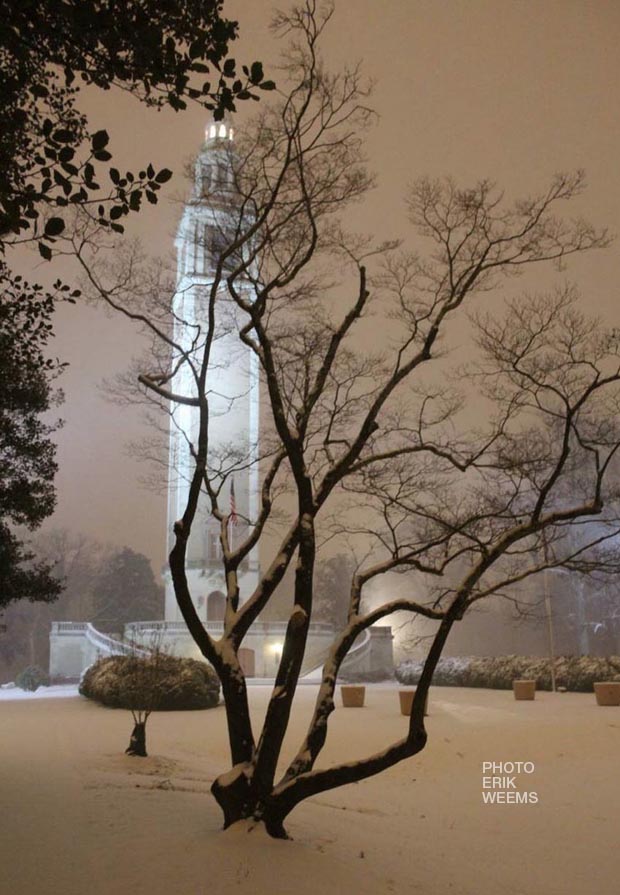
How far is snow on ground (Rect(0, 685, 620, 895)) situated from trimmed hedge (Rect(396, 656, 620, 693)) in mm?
6323

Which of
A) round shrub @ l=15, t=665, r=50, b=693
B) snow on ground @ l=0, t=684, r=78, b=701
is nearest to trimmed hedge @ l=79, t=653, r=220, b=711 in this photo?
snow on ground @ l=0, t=684, r=78, b=701

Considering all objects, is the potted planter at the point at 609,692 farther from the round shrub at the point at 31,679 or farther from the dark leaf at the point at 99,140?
the round shrub at the point at 31,679

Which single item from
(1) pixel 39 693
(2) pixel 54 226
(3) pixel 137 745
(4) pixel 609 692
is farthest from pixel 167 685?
(2) pixel 54 226

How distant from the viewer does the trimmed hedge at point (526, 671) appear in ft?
78.3

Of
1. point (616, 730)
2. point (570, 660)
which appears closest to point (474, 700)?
point (570, 660)

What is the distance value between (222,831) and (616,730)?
38.8ft

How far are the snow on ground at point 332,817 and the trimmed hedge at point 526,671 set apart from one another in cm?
632

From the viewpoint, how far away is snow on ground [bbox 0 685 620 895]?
6.15 metres

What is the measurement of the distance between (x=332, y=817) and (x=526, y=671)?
727 inches

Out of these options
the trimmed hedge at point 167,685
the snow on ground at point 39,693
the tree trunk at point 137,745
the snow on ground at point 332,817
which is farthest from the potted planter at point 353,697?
the snow on ground at point 39,693

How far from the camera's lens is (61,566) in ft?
185

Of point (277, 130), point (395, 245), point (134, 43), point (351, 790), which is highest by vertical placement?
point (277, 130)

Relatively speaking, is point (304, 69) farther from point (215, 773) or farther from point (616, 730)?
point (616, 730)

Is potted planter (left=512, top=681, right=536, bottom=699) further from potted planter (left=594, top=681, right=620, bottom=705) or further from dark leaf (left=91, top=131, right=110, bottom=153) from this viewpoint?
dark leaf (left=91, top=131, right=110, bottom=153)
